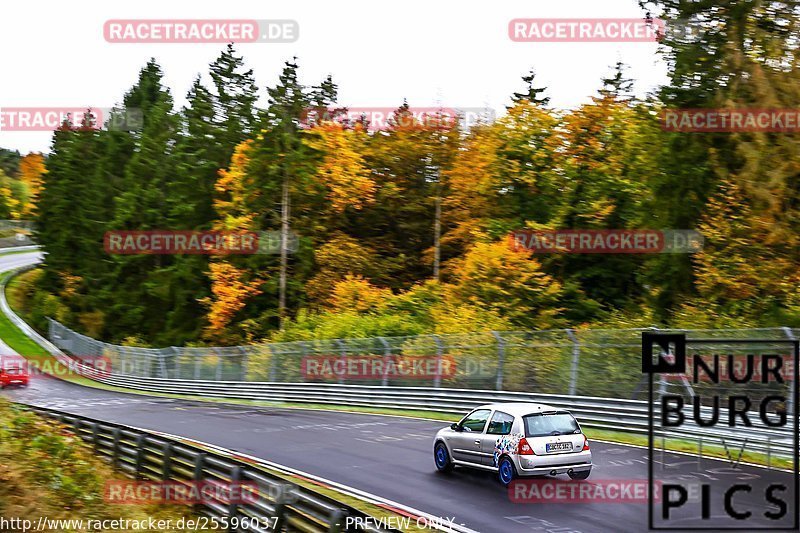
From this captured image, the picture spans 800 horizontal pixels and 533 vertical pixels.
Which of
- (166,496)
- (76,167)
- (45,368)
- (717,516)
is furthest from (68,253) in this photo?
(717,516)

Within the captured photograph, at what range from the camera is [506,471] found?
15.0m

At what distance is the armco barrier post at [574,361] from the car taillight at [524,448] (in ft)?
27.3

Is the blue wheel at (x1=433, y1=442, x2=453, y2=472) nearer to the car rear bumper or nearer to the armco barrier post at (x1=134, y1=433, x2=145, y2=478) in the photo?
the car rear bumper

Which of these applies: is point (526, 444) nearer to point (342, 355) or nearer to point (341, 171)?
point (342, 355)

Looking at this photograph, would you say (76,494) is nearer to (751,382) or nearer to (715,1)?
(751,382)

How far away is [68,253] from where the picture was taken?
85000mm

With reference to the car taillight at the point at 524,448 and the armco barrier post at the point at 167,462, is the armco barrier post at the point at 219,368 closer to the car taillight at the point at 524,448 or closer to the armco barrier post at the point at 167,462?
the armco barrier post at the point at 167,462

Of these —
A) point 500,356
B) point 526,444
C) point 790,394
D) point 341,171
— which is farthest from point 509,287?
point 526,444

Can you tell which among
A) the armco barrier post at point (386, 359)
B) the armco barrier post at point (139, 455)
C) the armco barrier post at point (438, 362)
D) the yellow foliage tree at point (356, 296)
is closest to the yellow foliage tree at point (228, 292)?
the yellow foliage tree at point (356, 296)

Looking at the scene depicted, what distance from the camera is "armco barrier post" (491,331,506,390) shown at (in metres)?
25.8

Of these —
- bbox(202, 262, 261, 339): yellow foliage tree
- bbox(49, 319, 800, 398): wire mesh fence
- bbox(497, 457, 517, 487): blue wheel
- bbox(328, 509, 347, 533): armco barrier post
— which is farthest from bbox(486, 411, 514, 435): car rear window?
bbox(202, 262, 261, 339): yellow foliage tree

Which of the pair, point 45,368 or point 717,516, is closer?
point 717,516

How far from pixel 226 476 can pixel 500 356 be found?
46.2 ft

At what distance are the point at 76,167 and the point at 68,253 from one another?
30.3ft
